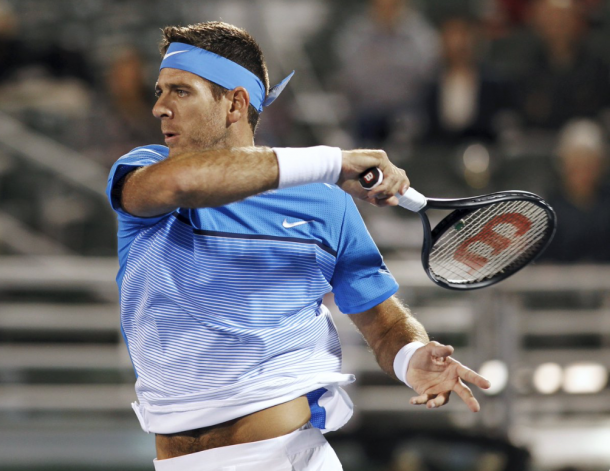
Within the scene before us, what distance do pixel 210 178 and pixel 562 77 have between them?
604cm

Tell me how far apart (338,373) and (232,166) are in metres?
0.93

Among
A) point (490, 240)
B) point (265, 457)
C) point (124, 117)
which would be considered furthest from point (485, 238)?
point (124, 117)

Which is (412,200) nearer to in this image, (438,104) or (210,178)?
(210,178)

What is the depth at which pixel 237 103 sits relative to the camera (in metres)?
2.96

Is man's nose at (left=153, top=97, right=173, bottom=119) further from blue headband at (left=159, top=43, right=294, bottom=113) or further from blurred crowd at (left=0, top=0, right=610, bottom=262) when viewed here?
blurred crowd at (left=0, top=0, right=610, bottom=262)

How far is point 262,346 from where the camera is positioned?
2.70 meters

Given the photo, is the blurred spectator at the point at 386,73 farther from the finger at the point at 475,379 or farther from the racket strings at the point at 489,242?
the finger at the point at 475,379

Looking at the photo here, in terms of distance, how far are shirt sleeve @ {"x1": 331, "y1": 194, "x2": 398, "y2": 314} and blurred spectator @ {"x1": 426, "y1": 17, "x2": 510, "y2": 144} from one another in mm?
4994

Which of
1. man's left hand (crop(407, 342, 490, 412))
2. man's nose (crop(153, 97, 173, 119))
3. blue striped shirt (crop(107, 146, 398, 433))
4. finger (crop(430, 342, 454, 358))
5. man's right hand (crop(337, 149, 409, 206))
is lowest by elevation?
man's left hand (crop(407, 342, 490, 412))

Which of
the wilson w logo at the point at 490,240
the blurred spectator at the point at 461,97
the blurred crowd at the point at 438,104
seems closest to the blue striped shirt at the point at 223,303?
the wilson w logo at the point at 490,240

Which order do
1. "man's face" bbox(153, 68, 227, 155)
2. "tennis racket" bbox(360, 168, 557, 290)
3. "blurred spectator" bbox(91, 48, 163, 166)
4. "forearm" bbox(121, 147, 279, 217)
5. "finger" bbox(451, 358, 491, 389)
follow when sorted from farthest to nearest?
"blurred spectator" bbox(91, 48, 163, 166), "tennis racket" bbox(360, 168, 557, 290), "man's face" bbox(153, 68, 227, 155), "finger" bbox(451, 358, 491, 389), "forearm" bbox(121, 147, 279, 217)

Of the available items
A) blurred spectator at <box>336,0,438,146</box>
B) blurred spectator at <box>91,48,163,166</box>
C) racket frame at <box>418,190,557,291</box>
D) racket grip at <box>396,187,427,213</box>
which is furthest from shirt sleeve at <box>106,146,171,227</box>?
blurred spectator at <box>336,0,438,146</box>

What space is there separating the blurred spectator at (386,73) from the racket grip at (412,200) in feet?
16.5

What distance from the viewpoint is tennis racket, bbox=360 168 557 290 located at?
289 centimetres
